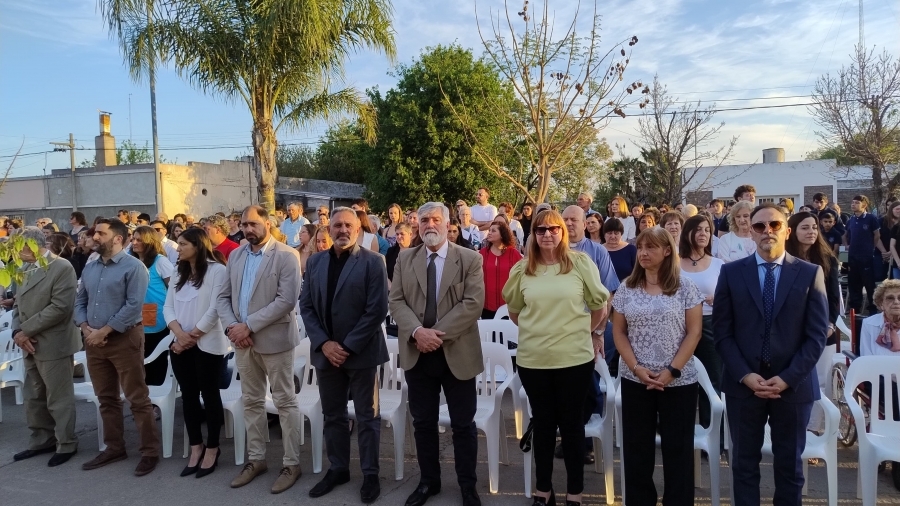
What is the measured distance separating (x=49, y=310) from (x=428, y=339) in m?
3.44

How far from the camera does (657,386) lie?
3.47 metres

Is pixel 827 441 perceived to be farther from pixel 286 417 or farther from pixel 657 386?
pixel 286 417

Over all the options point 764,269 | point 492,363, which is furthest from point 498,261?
point 764,269

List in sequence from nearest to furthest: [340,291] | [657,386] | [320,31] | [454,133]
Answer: [657,386], [340,291], [320,31], [454,133]

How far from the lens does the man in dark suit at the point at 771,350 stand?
3.30 m

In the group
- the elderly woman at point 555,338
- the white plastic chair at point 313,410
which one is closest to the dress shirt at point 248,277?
the white plastic chair at point 313,410

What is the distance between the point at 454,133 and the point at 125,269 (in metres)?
17.9

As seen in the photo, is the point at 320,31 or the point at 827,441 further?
the point at 320,31

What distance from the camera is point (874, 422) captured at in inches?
152

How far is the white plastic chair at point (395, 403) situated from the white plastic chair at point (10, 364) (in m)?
3.94

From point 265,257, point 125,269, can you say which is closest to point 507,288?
point 265,257

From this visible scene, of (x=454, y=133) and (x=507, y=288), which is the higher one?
(x=454, y=133)

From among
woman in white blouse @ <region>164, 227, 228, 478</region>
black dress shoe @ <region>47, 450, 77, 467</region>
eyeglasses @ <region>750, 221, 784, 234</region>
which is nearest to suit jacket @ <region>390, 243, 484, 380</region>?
woman in white blouse @ <region>164, 227, 228, 478</region>

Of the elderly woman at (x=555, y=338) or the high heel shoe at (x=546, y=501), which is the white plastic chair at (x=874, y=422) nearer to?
the elderly woman at (x=555, y=338)
